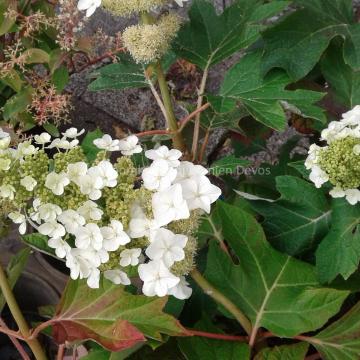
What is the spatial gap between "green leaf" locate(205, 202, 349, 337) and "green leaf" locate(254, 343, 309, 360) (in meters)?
0.03

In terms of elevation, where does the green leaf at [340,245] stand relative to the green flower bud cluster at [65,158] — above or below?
below

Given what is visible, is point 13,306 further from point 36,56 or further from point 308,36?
point 308,36

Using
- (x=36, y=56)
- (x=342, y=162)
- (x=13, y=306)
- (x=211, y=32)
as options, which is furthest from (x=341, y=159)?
(x=36, y=56)

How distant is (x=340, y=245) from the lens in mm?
842

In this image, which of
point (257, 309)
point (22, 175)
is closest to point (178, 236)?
point (22, 175)

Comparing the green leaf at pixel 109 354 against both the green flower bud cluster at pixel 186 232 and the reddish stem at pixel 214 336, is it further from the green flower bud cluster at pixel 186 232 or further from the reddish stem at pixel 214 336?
the green flower bud cluster at pixel 186 232

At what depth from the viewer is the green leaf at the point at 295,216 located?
896 mm

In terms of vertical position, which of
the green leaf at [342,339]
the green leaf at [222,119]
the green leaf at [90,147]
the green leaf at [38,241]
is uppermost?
the green leaf at [90,147]

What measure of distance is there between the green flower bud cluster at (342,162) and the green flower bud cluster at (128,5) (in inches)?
11.9

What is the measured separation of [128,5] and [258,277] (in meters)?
0.45

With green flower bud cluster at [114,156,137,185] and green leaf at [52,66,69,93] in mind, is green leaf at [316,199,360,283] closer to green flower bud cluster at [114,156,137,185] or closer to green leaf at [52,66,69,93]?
green flower bud cluster at [114,156,137,185]

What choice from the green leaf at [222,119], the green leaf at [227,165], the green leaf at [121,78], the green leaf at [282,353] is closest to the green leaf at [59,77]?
the green leaf at [121,78]

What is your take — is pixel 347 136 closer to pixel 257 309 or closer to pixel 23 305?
pixel 257 309

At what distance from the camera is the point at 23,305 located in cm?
128
